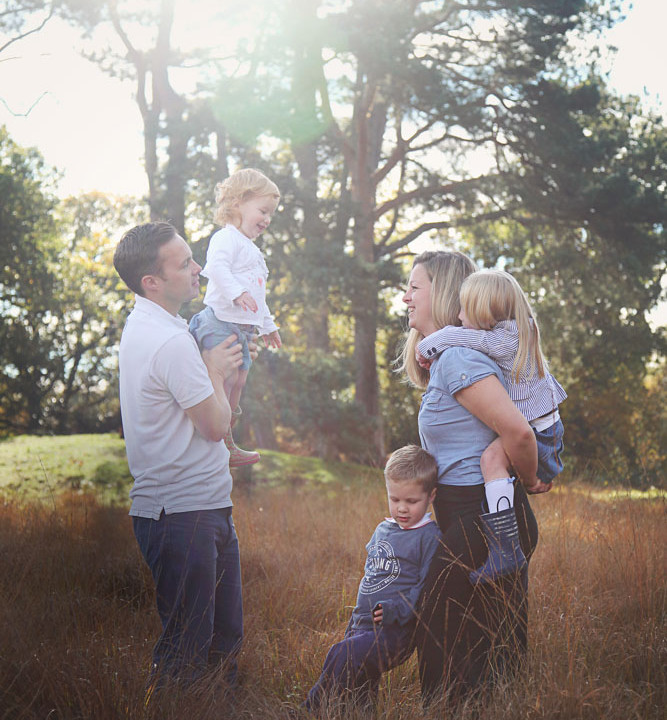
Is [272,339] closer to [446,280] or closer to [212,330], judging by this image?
[212,330]

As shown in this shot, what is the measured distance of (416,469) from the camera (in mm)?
2676

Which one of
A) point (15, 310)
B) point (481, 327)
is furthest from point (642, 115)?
point (15, 310)

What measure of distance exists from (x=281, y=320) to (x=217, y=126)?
168 inches

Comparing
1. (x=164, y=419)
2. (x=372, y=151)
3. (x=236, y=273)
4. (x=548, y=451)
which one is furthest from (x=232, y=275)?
(x=372, y=151)

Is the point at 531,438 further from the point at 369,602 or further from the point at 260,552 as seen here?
the point at 260,552

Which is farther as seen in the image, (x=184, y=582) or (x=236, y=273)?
(x=236, y=273)

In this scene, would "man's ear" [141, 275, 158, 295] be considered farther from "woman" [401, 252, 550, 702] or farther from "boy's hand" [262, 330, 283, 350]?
"boy's hand" [262, 330, 283, 350]

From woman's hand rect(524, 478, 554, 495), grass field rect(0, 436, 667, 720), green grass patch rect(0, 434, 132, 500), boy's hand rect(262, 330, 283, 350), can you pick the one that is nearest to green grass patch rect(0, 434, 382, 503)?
green grass patch rect(0, 434, 132, 500)

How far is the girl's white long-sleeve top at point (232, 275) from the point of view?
12.6ft

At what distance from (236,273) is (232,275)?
9cm

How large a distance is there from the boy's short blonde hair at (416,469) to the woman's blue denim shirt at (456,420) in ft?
0.09

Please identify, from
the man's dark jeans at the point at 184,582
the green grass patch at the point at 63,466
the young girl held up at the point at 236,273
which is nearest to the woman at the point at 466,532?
the man's dark jeans at the point at 184,582

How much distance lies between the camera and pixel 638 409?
20672 millimetres

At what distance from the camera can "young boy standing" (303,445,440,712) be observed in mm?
2684
